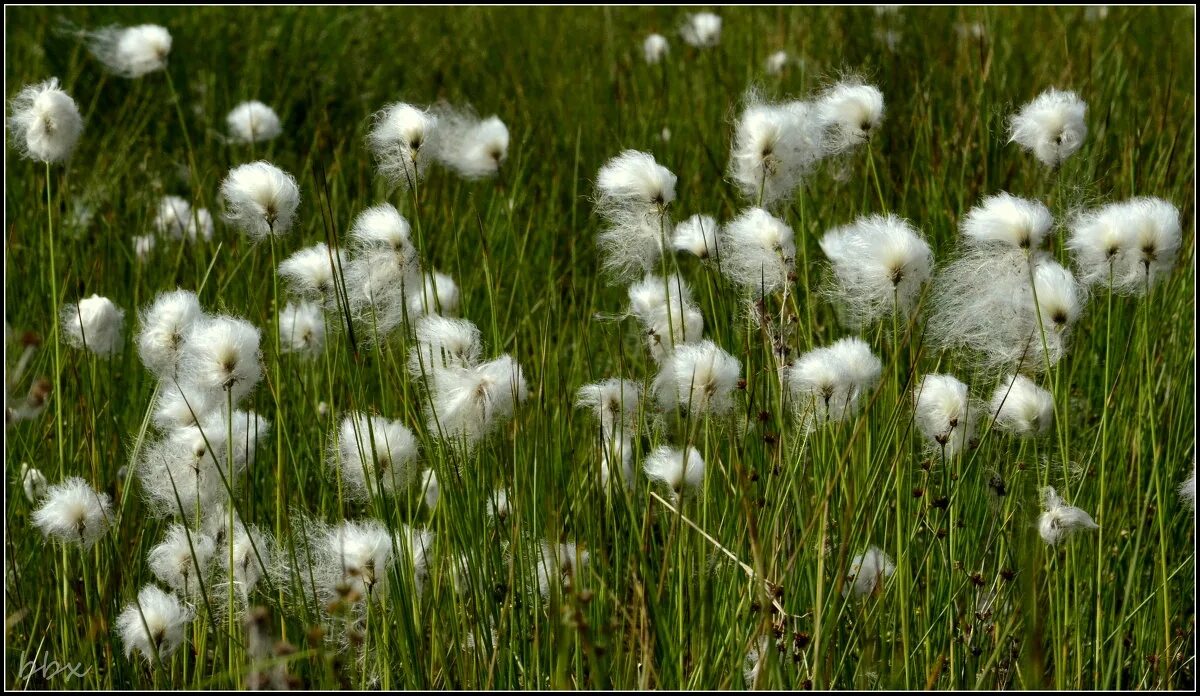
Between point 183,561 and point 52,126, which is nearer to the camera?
point 183,561

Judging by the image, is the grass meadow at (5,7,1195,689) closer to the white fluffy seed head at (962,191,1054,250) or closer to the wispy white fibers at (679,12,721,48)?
the white fluffy seed head at (962,191,1054,250)

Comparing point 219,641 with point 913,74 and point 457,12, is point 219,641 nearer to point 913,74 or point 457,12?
point 913,74

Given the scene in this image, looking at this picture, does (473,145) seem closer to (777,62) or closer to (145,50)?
(145,50)

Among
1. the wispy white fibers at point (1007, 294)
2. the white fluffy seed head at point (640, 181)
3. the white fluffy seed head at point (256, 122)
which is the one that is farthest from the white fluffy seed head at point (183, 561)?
the white fluffy seed head at point (256, 122)

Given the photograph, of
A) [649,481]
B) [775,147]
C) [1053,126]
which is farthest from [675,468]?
[1053,126]

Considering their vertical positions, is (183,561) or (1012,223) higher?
(1012,223)

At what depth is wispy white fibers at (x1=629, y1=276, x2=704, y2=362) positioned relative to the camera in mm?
2254

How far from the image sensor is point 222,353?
187 cm

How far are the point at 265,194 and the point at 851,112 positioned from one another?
44.8 inches

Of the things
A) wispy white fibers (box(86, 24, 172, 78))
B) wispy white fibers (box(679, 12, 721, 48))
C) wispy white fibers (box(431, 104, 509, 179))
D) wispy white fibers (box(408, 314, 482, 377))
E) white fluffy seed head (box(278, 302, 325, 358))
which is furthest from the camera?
wispy white fibers (box(679, 12, 721, 48))

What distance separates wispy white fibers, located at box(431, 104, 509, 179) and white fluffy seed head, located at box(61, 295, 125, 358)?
2.78 ft

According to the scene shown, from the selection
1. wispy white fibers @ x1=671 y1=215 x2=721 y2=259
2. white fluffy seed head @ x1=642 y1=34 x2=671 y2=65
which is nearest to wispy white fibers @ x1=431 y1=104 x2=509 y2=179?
wispy white fibers @ x1=671 y1=215 x2=721 y2=259

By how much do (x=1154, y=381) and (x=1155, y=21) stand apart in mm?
3766

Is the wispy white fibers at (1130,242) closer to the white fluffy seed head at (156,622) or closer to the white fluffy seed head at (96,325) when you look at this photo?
the white fluffy seed head at (156,622)
